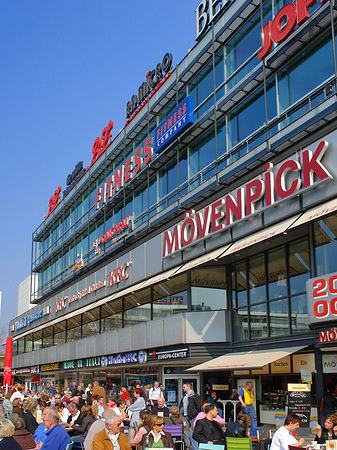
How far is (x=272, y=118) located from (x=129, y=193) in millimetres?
13483

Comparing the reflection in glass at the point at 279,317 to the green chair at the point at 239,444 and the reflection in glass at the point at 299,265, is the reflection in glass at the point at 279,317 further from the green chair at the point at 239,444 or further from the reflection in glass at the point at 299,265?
the green chair at the point at 239,444

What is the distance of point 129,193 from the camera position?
103 feet

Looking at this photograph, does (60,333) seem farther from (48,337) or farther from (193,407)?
(193,407)

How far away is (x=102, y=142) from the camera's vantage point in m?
37.5

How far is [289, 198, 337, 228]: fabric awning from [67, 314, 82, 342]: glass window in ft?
82.7

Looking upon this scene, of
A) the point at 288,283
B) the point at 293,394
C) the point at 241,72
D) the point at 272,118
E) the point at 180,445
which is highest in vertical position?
the point at 241,72

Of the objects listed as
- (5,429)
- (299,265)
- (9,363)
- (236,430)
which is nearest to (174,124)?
(299,265)

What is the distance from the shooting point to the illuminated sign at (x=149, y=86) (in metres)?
28.0

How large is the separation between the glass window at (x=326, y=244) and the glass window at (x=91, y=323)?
Answer: 68.0 feet

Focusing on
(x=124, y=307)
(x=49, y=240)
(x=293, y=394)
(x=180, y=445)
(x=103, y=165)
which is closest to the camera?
(x=180, y=445)

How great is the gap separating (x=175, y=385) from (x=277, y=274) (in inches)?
324

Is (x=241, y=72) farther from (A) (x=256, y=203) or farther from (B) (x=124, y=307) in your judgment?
(B) (x=124, y=307)

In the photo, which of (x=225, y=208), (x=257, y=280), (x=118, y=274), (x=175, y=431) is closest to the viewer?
(x=175, y=431)

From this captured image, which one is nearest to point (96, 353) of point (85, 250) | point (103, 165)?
point (85, 250)
